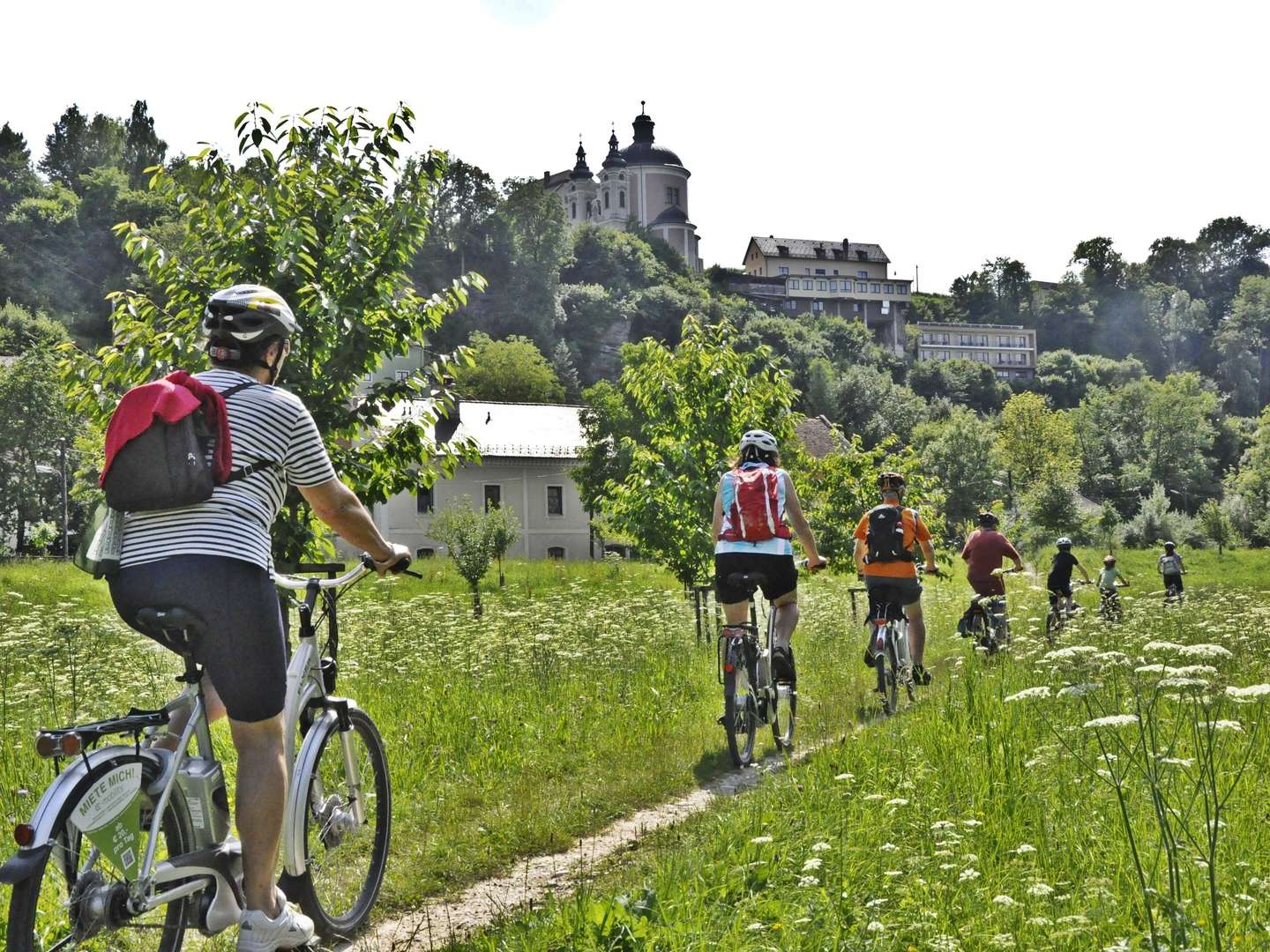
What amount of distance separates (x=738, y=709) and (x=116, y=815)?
14.8 ft

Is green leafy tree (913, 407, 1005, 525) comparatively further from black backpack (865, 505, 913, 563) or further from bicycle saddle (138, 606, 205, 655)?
bicycle saddle (138, 606, 205, 655)

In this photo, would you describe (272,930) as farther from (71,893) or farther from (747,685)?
(747,685)

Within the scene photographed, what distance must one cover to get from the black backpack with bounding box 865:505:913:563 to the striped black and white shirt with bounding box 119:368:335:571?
21.8 feet

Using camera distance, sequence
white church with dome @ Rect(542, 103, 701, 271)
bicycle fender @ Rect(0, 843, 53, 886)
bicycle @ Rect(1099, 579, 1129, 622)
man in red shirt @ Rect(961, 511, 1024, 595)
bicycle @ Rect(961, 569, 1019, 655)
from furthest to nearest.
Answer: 1. white church with dome @ Rect(542, 103, 701, 271)
2. man in red shirt @ Rect(961, 511, 1024, 595)
3. bicycle @ Rect(1099, 579, 1129, 622)
4. bicycle @ Rect(961, 569, 1019, 655)
5. bicycle fender @ Rect(0, 843, 53, 886)

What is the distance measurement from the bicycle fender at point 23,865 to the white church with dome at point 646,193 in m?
151

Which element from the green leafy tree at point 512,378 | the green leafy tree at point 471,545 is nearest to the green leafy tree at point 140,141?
the green leafy tree at point 512,378

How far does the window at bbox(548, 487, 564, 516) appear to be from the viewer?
188 feet

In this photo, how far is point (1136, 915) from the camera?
11.6 ft

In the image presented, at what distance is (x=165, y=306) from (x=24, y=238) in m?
Answer: 109

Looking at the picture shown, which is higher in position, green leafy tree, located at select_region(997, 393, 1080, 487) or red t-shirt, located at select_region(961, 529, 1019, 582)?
green leafy tree, located at select_region(997, 393, 1080, 487)

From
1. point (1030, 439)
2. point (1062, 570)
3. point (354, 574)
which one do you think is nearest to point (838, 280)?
point (1030, 439)

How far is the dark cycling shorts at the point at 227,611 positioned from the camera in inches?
126

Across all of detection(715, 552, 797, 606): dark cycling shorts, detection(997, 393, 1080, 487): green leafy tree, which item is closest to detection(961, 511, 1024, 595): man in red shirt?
detection(715, 552, 797, 606): dark cycling shorts

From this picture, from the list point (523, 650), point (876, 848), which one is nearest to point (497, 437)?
point (523, 650)
